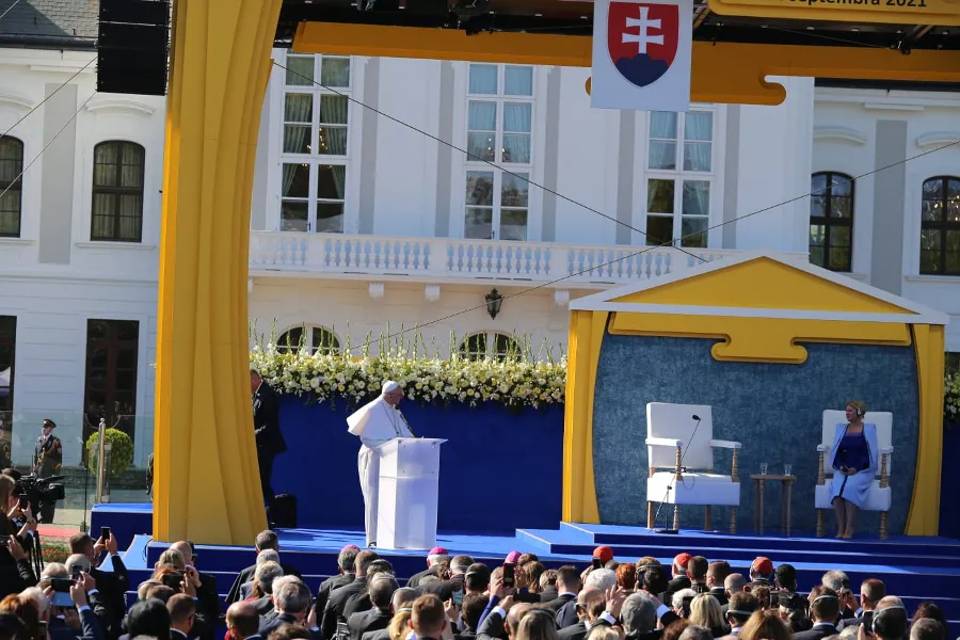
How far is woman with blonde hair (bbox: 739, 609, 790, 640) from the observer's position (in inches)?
266

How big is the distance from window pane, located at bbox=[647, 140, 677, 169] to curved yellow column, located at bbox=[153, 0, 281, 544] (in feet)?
60.8

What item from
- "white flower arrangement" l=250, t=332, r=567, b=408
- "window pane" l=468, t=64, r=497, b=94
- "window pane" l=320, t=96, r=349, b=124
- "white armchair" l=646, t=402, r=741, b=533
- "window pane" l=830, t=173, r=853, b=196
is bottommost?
"white armchair" l=646, t=402, r=741, b=533

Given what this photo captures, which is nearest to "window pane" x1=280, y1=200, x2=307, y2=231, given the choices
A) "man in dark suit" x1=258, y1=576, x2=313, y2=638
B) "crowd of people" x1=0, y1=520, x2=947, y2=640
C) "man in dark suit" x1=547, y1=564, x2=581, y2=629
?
"crowd of people" x1=0, y1=520, x2=947, y2=640

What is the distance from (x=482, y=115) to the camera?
30266 millimetres

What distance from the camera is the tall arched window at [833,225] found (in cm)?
3194

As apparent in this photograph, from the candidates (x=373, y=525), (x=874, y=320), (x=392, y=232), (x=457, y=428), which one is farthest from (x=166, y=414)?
(x=392, y=232)

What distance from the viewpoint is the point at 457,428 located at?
16406mm

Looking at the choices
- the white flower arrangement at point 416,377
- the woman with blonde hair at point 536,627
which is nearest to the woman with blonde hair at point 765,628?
the woman with blonde hair at point 536,627

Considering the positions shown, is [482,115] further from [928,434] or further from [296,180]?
[928,434]

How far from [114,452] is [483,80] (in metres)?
12.6

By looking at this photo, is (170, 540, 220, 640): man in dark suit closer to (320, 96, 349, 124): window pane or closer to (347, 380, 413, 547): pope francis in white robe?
(347, 380, 413, 547): pope francis in white robe

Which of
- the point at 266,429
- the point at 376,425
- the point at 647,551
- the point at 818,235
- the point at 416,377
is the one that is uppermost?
the point at 818,235

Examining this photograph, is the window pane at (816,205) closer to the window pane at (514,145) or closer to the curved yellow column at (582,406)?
the window pane at (514,145)

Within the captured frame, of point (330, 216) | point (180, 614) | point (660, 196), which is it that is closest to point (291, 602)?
point (180, 614)
